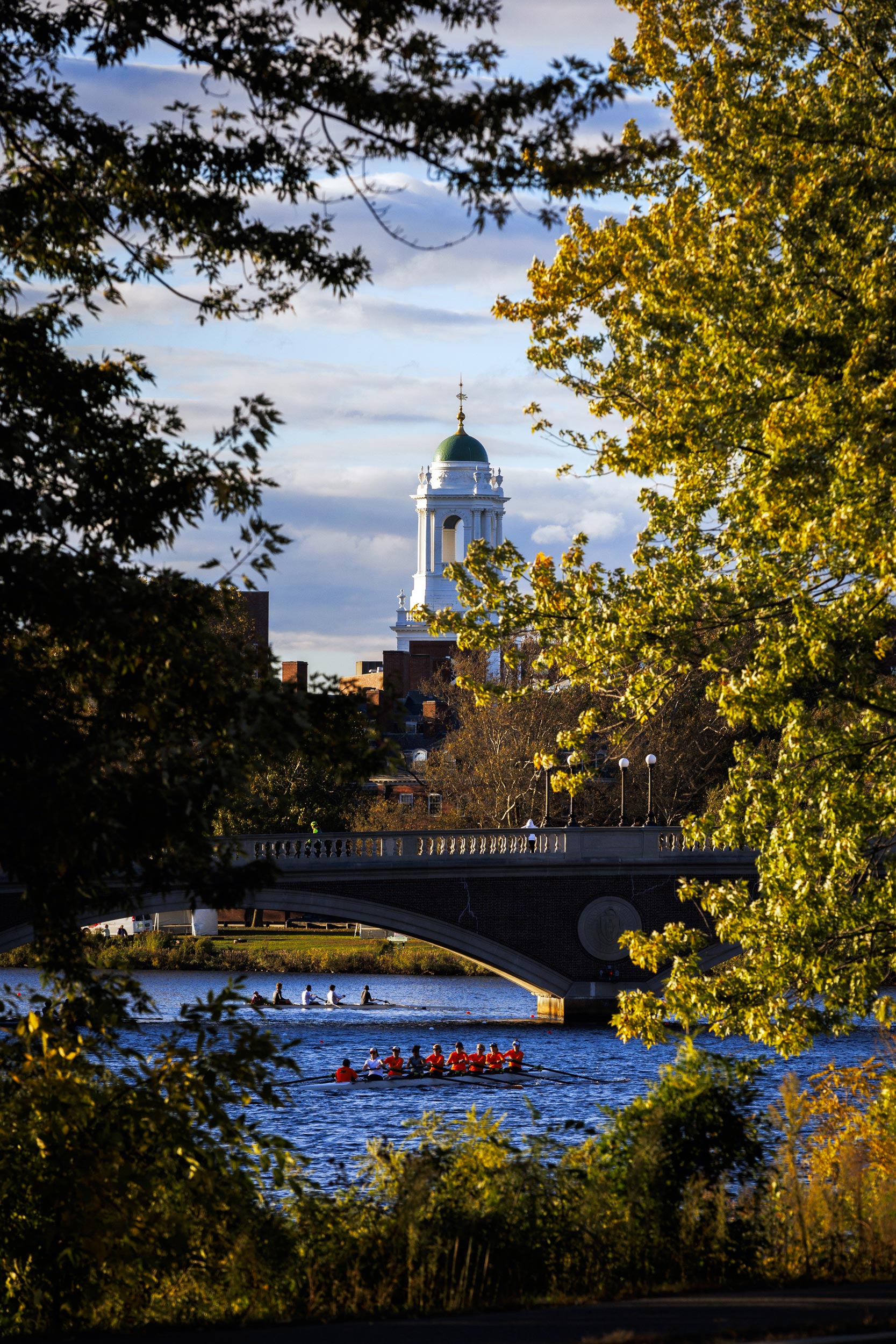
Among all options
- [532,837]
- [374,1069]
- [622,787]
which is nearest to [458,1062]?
[374,1069]

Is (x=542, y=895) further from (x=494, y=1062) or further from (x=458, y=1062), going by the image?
(x=458, y=1062)

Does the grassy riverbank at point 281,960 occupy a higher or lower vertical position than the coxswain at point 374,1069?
higher

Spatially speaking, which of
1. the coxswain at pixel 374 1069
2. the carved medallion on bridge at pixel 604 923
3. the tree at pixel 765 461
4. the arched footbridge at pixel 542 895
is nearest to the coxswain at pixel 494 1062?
the coxswain at pixel 374 1069

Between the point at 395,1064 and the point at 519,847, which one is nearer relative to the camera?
the point at 395,1064

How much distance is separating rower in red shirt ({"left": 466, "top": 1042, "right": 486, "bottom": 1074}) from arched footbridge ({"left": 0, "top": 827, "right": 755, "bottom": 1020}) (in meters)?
5.57

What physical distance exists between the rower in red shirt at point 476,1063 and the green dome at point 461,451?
103695 mm

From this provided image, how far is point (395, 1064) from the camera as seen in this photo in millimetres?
35375

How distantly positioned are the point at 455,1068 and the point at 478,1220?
85.6 ft

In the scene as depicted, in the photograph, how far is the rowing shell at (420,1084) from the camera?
34000 millimetres

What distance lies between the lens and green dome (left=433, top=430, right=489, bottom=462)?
5344 inches

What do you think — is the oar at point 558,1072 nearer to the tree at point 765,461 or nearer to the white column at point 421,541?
the tree at point 765,461

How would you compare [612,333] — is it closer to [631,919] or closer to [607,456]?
[607,456]

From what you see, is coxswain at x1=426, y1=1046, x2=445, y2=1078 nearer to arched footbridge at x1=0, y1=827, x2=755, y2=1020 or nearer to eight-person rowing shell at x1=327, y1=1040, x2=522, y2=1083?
eight-person rowing shell at x1=327, y1=1040, x2=522, y2=1083

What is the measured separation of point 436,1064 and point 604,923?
8854 millimetres
